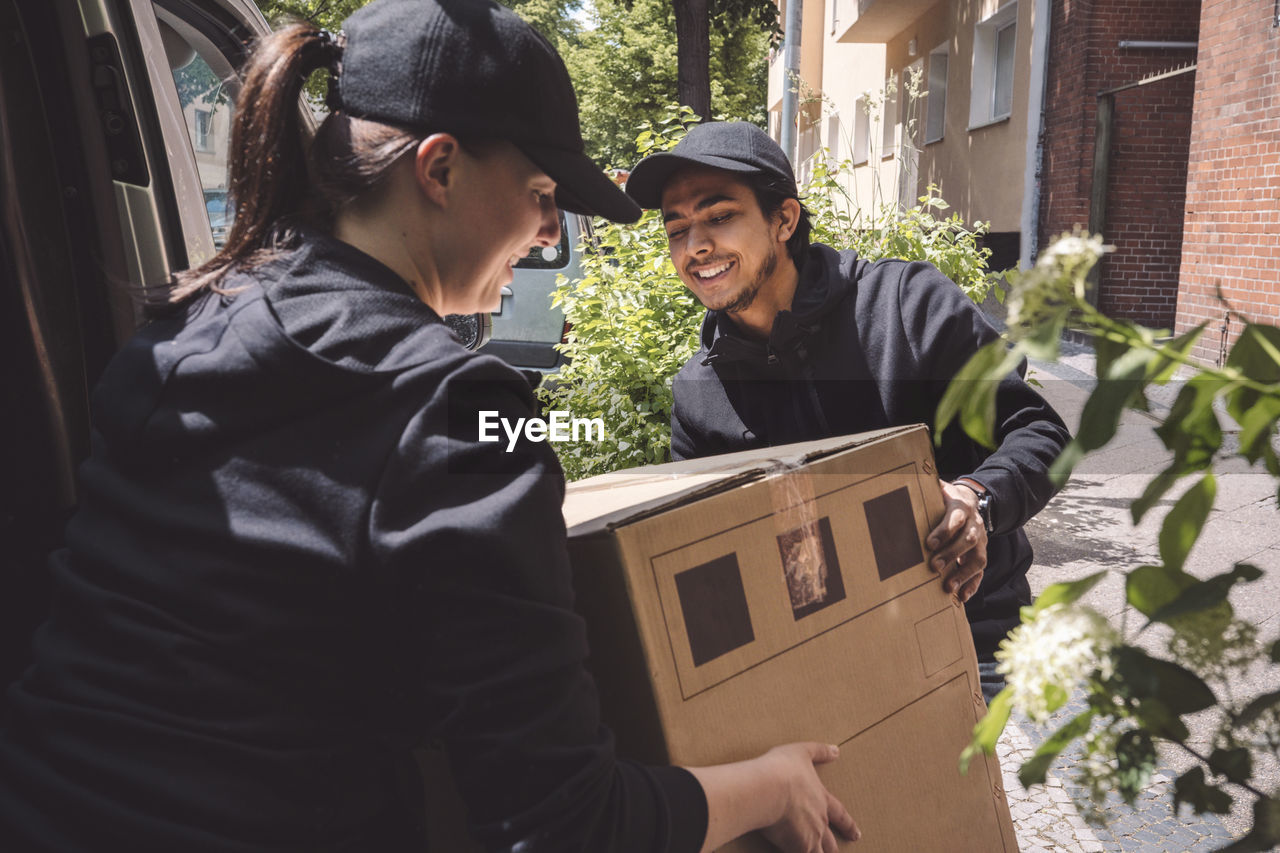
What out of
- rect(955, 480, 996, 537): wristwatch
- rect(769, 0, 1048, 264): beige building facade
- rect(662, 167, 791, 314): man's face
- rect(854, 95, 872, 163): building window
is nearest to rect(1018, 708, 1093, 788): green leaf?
rect(955, 480, 996, 537): wristwatch

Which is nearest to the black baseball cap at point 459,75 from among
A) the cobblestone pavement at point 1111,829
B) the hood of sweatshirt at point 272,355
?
the hood of sweatshirt at point 272,355

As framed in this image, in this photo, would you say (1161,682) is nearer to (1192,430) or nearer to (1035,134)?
(1192,430)

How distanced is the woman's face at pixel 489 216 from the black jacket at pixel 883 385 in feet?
3.64

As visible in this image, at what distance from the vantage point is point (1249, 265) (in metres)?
8.05

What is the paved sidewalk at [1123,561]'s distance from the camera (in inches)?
81.4

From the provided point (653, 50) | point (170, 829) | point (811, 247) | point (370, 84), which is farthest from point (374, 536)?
point (653, 50)

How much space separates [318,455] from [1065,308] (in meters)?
0.66

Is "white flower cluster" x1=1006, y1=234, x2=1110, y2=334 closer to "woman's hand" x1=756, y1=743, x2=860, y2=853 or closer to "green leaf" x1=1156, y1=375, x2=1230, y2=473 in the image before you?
"green leaf" x1=1156, y1=375, x2=1230, y2=473

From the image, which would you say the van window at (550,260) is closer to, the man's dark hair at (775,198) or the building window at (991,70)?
the man's dark hair at (775,198)

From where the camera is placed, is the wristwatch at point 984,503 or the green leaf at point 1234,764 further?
the wristwatch at point 984,503

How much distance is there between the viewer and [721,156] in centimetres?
245

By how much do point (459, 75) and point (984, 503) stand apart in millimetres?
1214

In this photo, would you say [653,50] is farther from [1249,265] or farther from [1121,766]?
[1121,766]

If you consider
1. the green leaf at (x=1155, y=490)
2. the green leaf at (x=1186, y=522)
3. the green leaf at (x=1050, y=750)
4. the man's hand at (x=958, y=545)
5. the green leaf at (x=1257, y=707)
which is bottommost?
the man's hand at (x=958, y=545)
